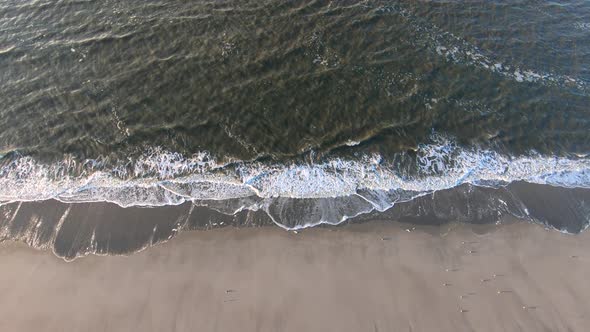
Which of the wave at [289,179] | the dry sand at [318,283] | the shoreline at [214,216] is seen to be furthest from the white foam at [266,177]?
the dry sand at [318,283]

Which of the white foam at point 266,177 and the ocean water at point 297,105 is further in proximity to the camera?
the ocean water at point 297,105

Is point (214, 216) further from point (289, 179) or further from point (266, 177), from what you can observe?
point (289, 179)

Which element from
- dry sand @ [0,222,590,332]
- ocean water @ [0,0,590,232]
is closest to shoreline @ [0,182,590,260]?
ocean water @ [0,0,590,232]

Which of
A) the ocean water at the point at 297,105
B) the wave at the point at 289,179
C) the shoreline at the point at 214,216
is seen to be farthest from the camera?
the ocean water at the point at 297,105

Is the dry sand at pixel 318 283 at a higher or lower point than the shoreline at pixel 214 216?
lower

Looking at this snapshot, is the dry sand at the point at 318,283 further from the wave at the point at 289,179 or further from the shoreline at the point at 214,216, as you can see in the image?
the wave at the point at 289,179

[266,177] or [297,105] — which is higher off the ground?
[297,105]

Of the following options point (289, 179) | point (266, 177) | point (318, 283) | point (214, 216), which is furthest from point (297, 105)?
point (318, 283)
